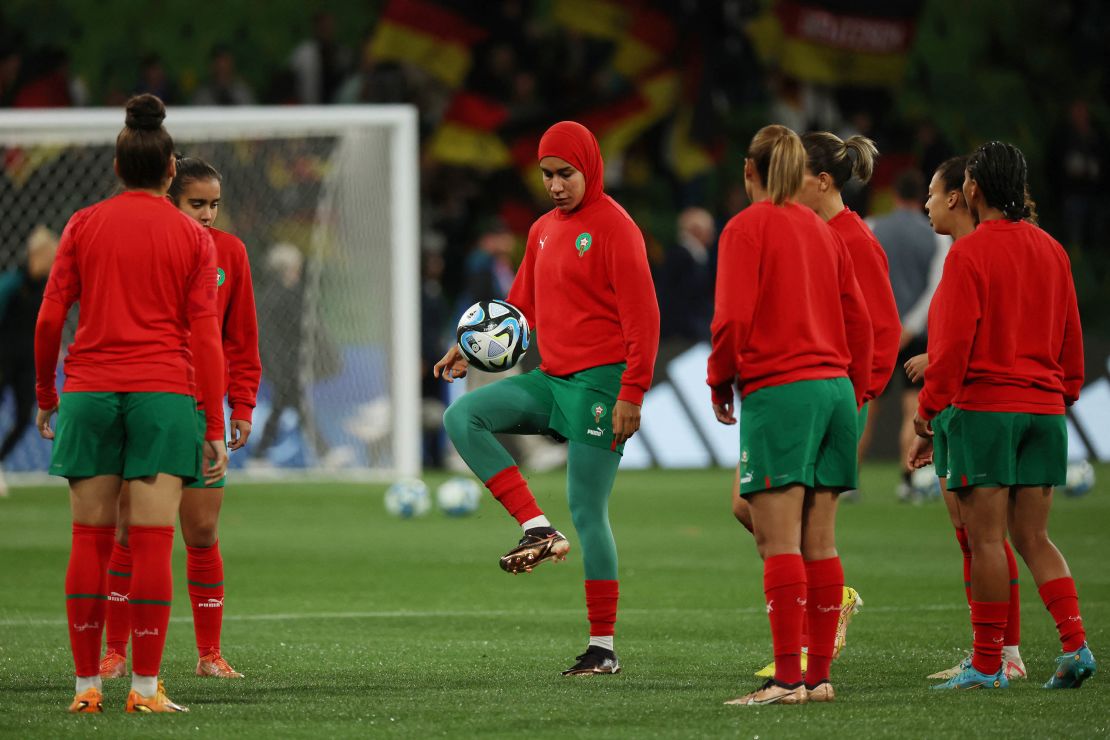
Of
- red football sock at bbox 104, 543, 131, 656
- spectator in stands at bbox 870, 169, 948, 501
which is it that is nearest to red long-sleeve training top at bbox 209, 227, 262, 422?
red football sock at bbox 104, 543, 131, 656

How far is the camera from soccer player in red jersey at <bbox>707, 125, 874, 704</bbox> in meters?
5.98

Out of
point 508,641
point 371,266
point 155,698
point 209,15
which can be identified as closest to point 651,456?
→ point 371,266

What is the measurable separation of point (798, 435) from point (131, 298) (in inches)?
86.9

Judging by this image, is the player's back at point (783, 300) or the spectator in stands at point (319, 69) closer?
the player's back at point (783, 300)

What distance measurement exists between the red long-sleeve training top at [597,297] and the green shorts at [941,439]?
1086mm

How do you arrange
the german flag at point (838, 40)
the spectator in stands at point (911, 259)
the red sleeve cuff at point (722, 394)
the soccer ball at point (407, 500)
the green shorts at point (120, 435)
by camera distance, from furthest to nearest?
the german flag at point (838, 40)
the spectator in stands at point (911, 259)
the soccer ball at point (407, 500)
the red sleeve cuff at point (722, 394)
the green shorts at point (120, 435)

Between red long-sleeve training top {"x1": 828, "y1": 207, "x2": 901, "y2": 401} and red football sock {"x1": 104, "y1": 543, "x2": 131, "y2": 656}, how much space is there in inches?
114

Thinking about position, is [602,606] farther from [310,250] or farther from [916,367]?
[310,250]

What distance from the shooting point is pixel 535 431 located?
24.2 feet

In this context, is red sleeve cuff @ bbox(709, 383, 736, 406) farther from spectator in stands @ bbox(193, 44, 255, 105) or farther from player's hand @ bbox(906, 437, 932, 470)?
spectator in stands @ bbox(193, 44, 255, 105)

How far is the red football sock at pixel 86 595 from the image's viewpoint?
19.6ft

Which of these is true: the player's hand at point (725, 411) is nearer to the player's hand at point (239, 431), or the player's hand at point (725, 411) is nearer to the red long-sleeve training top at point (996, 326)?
the red long-sleeve training top at point (996, 326)

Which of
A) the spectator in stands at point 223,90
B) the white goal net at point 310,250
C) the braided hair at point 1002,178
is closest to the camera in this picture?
the braided hair at point 1002,178

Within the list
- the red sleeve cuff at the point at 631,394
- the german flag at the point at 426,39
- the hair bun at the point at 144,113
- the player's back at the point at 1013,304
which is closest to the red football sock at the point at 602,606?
the red sleeve cuff at the point at 631,394
